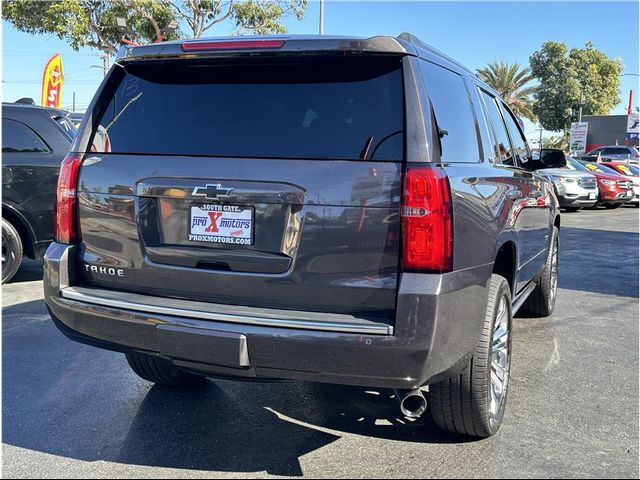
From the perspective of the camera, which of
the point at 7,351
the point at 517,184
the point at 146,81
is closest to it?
the point at 146,81


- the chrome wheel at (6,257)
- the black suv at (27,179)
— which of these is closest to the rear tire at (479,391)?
the black suv at (27,179)

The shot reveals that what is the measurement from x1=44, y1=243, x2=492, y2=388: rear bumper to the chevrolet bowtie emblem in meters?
0.49

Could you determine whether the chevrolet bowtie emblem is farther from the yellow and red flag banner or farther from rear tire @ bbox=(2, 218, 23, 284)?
the yellow and red flag banner

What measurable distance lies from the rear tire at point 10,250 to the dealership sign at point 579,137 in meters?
37.1

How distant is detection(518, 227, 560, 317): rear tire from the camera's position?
18.1ft

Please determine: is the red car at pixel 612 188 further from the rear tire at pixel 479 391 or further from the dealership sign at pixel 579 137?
the dealership sign at pixel 579 137

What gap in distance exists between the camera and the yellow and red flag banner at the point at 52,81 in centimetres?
1812

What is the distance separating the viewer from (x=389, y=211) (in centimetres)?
243

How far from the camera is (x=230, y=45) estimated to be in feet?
8.93

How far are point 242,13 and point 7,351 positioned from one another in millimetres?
16192

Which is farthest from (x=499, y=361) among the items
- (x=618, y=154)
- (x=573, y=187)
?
(x=618, y=154)

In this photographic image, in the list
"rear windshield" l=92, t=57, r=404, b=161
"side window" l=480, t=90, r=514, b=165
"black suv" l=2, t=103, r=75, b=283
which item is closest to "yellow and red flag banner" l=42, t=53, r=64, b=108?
"black suv" l=2, t=103, r=75, b=283

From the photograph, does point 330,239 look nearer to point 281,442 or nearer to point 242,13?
point 281,442

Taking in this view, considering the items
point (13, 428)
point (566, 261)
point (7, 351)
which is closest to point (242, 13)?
point (566, 261)
